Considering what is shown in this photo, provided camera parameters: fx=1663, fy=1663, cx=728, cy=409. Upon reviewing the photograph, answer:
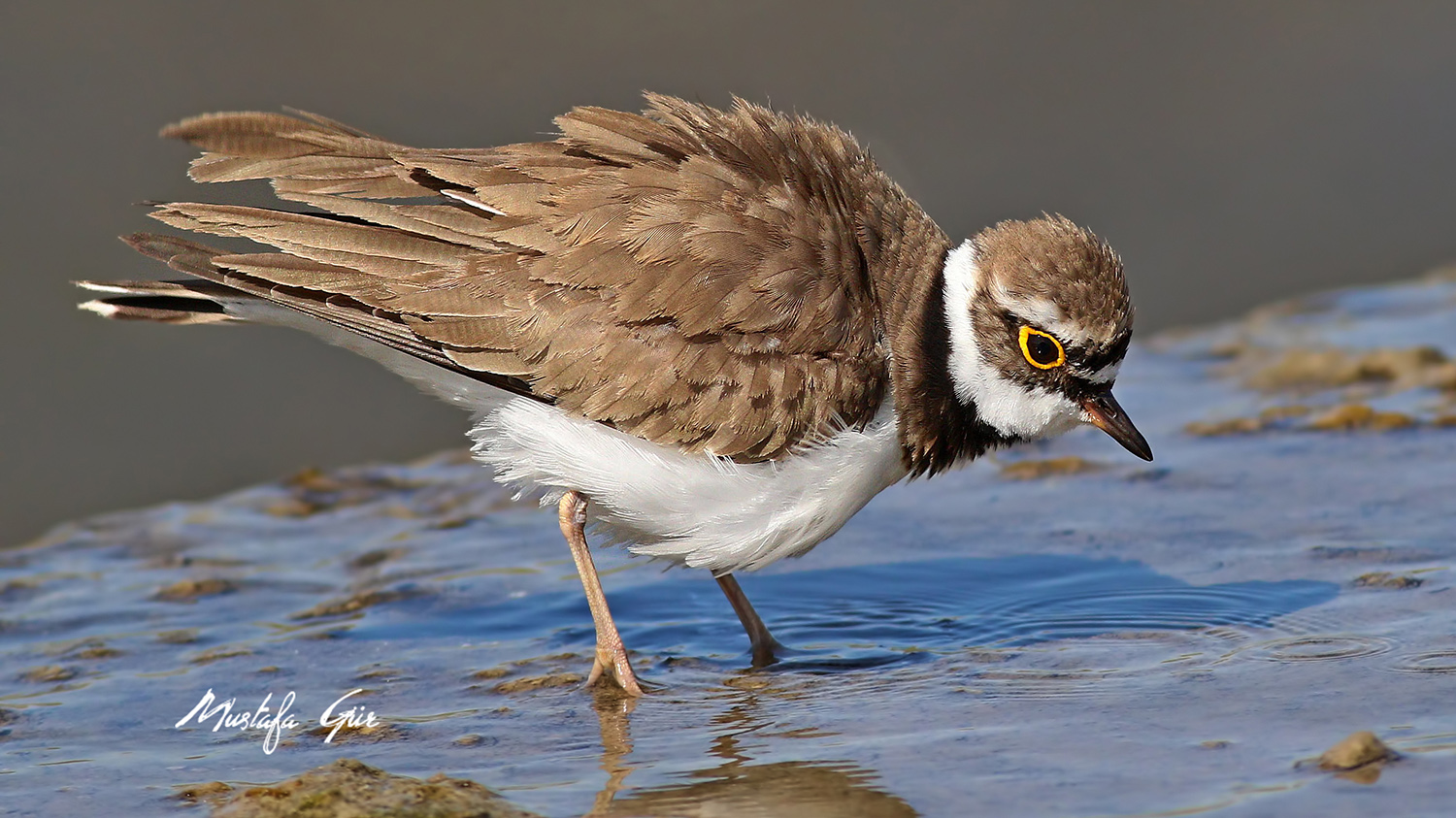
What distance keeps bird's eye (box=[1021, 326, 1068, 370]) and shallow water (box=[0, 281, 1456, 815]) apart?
1092 millimetres

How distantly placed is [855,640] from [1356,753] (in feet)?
8.04

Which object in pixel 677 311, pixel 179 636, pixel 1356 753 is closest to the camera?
pixel 1356 753

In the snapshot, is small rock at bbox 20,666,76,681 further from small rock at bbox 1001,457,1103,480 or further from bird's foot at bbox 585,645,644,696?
small rock at bbox 1001,457,1103,480

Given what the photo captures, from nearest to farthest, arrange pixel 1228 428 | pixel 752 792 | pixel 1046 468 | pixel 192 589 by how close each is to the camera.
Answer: pixel 752 792 → pixel 192 589 → pixel 1046 468 → pixel 1228 428

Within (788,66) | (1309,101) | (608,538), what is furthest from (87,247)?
(1309,101)

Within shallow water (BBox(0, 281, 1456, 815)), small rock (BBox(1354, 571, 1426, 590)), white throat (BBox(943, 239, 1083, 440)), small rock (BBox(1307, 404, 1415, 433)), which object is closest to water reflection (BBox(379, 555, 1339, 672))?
shallow water (BBox(0, 281, 1456, 815))

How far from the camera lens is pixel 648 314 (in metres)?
6.67

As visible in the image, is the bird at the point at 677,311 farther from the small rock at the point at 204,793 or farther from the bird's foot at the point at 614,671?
the small rock at the point at 204,793

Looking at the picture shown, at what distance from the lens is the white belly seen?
265 inches

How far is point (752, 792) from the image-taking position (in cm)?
538

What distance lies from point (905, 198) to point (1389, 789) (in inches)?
136

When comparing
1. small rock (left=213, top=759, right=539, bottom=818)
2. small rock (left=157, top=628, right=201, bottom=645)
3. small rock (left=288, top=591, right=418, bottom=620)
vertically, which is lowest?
small rock (left=213, top=759, right=539, bottom=818)

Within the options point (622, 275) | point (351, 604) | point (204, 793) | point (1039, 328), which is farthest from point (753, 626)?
point (204, 793)

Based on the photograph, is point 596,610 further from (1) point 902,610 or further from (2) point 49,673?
(2) point 49,673
